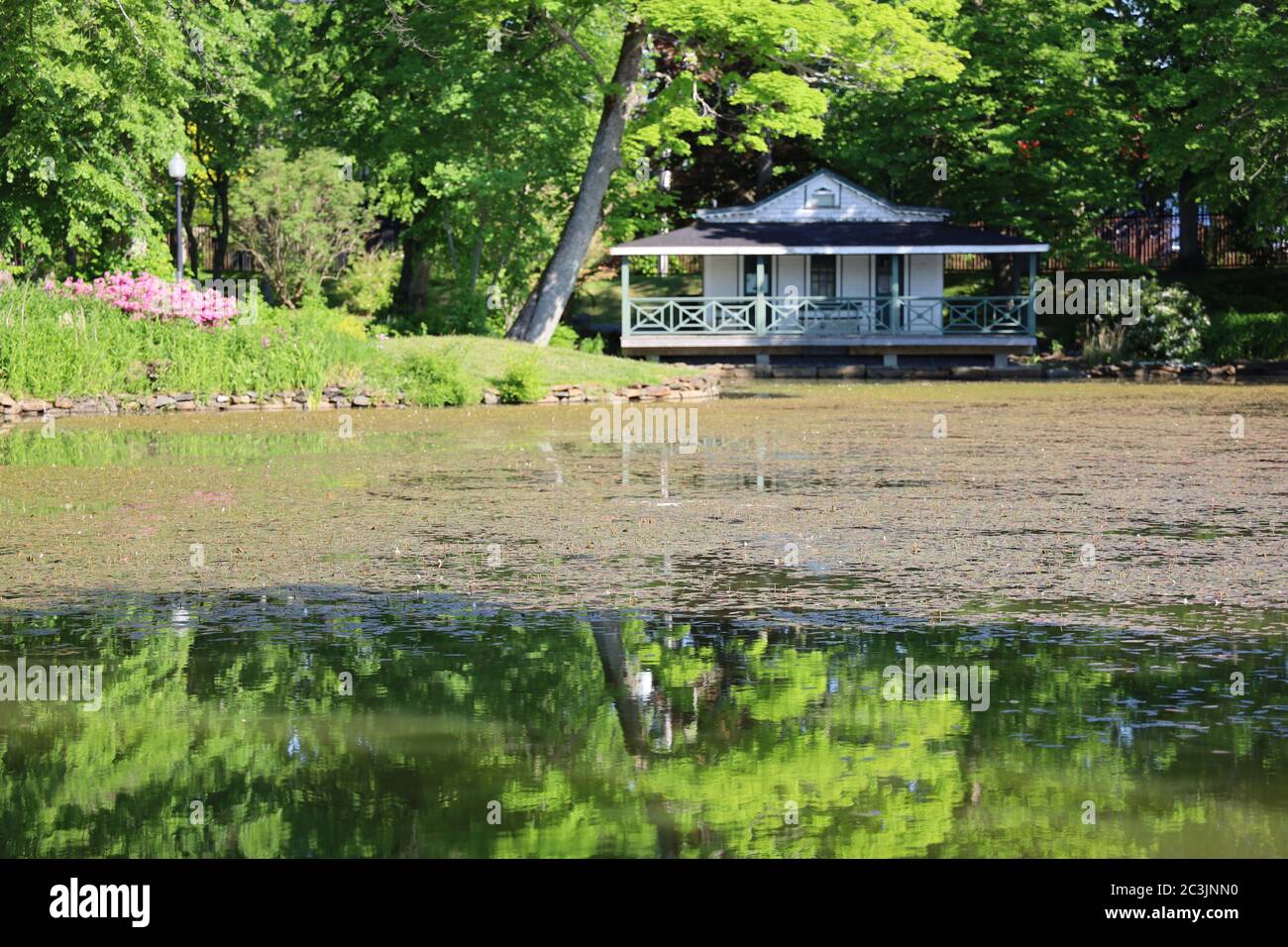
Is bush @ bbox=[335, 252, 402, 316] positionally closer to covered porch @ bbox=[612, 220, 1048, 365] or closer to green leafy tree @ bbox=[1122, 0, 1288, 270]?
covered porch @ bbox=[612, 220, 1048, 365]

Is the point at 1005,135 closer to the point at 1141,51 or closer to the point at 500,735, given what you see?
the point at 1141,51

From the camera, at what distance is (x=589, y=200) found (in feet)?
120

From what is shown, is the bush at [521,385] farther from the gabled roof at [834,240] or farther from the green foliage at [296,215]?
the gabled roof at [834,240]

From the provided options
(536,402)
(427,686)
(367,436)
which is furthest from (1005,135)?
(427,686)

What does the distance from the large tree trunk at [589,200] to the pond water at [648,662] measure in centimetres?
1985

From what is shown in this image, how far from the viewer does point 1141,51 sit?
159 feet

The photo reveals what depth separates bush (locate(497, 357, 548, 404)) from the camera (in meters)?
27.6

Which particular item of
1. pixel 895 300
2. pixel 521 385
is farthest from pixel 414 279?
pixel 521 385

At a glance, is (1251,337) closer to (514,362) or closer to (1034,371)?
(1034,371)

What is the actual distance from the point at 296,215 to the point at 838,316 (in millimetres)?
14088

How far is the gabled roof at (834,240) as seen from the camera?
43.3 m

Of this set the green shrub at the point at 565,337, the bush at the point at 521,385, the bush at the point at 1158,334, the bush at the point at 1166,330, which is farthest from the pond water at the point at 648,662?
the green shrub at the point at 565,337

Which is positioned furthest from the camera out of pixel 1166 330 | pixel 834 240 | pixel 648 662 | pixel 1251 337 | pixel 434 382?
pixel 834 240

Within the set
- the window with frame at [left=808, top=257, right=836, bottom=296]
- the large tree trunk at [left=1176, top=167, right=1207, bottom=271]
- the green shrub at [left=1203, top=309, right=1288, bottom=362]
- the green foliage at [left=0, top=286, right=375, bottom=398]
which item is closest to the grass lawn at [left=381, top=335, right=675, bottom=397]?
the green foliage at [left=0, top=286, right=375, bottom=398]
